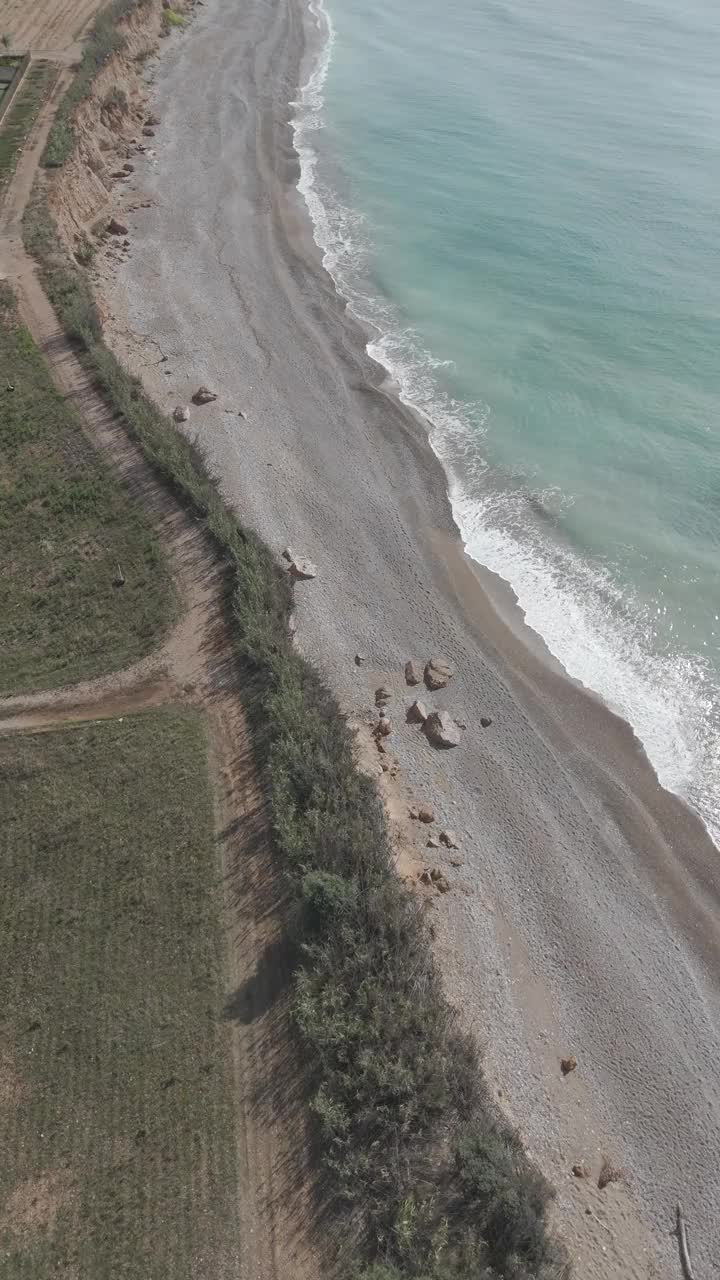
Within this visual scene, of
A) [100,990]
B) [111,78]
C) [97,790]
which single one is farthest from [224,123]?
[100,990]

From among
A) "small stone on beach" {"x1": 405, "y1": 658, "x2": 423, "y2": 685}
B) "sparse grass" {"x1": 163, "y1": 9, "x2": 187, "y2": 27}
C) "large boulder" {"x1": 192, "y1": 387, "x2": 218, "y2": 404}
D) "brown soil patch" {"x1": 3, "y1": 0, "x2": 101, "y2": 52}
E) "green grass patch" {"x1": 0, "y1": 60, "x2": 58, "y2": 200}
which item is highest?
"sparse grass" {"x1": 163, "y1": 9, "x2": 187, "y2": 27}

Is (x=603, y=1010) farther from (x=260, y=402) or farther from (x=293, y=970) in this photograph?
(x=260, y=402)

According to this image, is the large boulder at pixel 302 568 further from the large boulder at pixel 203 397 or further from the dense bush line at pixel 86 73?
the dense bush line at pixel 86 73

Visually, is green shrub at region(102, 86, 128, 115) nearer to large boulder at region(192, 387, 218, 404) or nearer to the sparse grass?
the sparse grass

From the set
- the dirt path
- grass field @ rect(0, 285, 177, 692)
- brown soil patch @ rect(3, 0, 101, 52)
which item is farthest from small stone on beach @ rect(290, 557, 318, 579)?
brown soil patch @ rect(3, 0, 101, 52)

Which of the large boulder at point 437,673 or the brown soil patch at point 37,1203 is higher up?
the large boulder at point 437,673

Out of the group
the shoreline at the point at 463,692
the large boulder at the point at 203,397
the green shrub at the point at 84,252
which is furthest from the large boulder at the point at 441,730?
the green shrub at the point at 84,252
